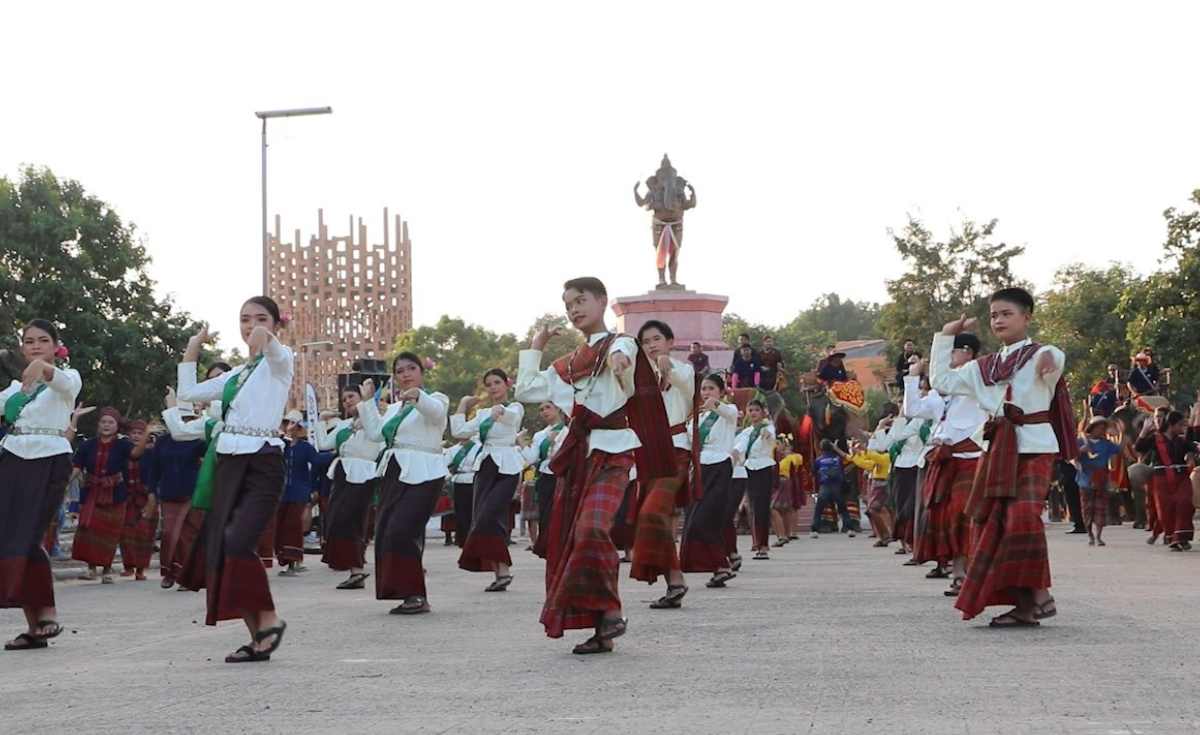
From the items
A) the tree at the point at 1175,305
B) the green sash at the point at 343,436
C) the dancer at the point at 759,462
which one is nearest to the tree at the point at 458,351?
the tree at the point at 1175,305

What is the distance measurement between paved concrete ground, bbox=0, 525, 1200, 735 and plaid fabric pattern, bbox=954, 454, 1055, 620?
0.23 metres

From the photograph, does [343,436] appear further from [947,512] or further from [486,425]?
[947,512]

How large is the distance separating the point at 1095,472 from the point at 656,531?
13.6m

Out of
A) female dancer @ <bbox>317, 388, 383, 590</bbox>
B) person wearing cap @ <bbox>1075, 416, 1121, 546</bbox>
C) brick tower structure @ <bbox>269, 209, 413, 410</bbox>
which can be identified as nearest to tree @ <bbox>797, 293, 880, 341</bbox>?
brick tower structure @ <bbox>269, 209, 413, 410</bbox>

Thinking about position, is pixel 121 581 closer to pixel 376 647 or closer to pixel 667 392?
pixel 667 392

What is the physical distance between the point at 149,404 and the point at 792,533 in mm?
16042

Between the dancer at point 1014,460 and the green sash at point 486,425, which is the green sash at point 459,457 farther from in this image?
the dancer at point 1014,460

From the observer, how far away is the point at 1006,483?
10.6 m

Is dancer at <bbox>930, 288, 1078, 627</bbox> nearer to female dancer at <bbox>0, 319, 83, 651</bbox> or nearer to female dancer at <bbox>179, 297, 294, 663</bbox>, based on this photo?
female dancer at <bbox>179, 297, 294, 663</bbox>

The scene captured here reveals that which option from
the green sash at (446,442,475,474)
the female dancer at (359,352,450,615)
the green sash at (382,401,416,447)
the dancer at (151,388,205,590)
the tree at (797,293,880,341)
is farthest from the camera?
the tree at (797,293,880,341)

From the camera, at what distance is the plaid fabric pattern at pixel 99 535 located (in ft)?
61.9

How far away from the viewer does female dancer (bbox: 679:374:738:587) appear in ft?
49.8

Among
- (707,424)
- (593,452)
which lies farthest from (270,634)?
(707,424)

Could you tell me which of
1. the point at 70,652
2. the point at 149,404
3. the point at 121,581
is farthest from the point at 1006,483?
the point at 149,404
